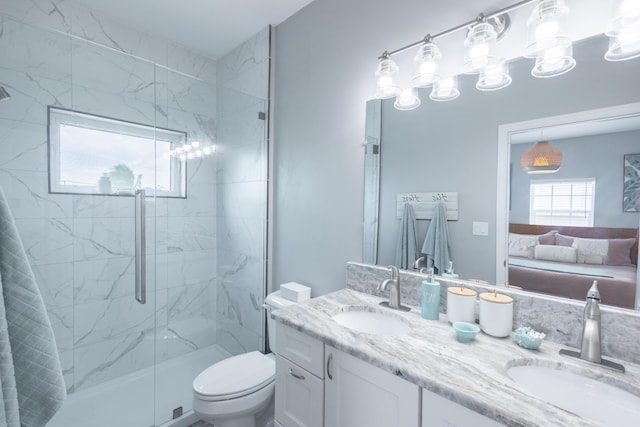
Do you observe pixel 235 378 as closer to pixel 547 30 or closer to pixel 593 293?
pixel 593 293

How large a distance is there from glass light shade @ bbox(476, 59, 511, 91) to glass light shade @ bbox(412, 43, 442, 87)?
0.18 m

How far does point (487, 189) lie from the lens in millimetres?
1232

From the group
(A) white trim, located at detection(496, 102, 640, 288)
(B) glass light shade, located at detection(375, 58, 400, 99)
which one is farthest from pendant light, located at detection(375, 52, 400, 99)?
(A) white trim, located at detection(496, 102, 640, 288)

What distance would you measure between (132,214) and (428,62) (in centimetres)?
215

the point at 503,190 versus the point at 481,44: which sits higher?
the point at 481,44

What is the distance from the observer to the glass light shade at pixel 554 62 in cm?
104

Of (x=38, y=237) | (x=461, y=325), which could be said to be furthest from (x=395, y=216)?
(x=38, y=237)

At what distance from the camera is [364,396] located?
0.96 m

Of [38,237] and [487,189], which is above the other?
[487,189]

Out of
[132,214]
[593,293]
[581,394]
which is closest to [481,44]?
[593,293]

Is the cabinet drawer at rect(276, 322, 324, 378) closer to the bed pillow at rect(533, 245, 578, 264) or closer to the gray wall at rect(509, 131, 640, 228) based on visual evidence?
the bed pillow at rect(533, 245, 578, 264)

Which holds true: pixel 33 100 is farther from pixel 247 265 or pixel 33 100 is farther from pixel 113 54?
pixel 247 265

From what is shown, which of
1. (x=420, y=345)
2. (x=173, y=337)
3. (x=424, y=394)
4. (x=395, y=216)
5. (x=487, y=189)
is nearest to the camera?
(x=424, y=394)

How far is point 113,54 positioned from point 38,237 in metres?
1.31
